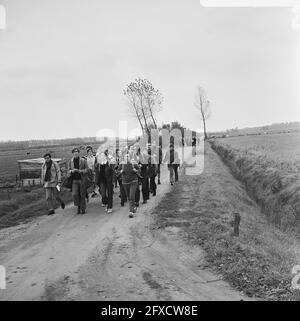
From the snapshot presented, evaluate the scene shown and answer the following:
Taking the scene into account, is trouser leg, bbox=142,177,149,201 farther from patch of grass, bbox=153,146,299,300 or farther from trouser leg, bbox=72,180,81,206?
trouser leg, bbox=72,180,81,206

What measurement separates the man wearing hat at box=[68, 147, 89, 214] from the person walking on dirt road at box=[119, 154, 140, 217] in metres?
1.45

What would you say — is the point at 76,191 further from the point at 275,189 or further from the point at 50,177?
the point at 275,189

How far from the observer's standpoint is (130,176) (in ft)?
40.6

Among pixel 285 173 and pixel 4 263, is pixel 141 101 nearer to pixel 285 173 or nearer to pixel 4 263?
pixel 285 173

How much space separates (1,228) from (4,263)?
3841 millimetres

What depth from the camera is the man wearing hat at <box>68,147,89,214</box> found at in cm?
1306

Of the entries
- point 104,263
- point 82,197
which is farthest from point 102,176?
point 104,263

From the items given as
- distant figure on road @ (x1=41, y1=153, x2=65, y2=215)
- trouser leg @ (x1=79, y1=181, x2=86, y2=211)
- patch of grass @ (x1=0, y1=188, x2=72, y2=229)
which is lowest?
patch of grass @ (x1=0, y1=188, x2=72, y2=229)

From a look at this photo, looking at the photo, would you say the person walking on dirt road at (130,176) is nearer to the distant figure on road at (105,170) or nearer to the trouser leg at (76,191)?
the distant figure on road at (105,170)

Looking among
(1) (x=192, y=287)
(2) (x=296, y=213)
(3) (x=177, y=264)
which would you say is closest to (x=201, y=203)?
(2) (x=296, y=213)

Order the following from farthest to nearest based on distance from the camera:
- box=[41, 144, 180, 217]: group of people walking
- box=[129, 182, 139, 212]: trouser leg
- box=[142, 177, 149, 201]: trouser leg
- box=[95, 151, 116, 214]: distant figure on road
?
box=[142, 177, 149, 201]: trouser leg → box=[95, 151, 116, 214]: distant figure on road → box=[41, 144, 180, 217]: group of people walking → box=[129, 182, 139, 212]: trouser leg

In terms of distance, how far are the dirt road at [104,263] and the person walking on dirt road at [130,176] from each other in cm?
51

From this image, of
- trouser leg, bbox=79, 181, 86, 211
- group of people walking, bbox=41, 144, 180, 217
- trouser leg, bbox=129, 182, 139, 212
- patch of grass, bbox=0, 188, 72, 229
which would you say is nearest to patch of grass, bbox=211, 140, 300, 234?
group of people walking, bbox=41, 144, 180, 217

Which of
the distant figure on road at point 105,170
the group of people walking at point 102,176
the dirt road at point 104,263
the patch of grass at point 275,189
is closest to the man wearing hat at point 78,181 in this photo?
the group of people walking at point 102,176
